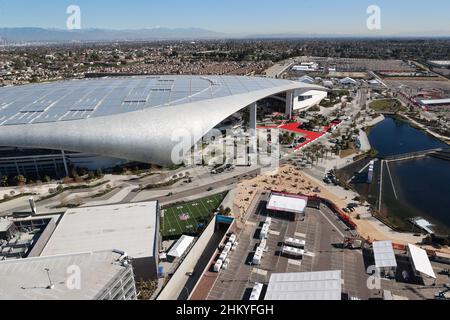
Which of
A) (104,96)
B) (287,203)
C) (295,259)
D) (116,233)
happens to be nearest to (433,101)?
(287,203)

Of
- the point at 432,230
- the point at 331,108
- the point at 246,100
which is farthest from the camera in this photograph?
the point at 331,108

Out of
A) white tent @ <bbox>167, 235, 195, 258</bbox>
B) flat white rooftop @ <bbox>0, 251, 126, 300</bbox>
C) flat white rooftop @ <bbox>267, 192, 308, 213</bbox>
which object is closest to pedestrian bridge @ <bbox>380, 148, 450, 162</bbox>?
flat white rooftop @ <bbox>267, 192, 308, 213</bbox>

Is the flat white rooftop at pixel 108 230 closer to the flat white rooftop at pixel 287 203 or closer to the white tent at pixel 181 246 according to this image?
the white tent at pixel 181 246

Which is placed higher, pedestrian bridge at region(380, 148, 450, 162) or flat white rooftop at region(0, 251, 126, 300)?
pedestrian bridge at region(380, 148, 450, 162)

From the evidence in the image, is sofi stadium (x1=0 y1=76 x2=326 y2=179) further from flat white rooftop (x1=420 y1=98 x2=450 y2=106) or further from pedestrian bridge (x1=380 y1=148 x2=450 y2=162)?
flat white rooftop (x1=420 y1=98 x2=450 y2=106)

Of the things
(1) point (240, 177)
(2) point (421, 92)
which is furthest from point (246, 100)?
(2) point (421, 92)

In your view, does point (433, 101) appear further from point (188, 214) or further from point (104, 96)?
point (104, 96)
